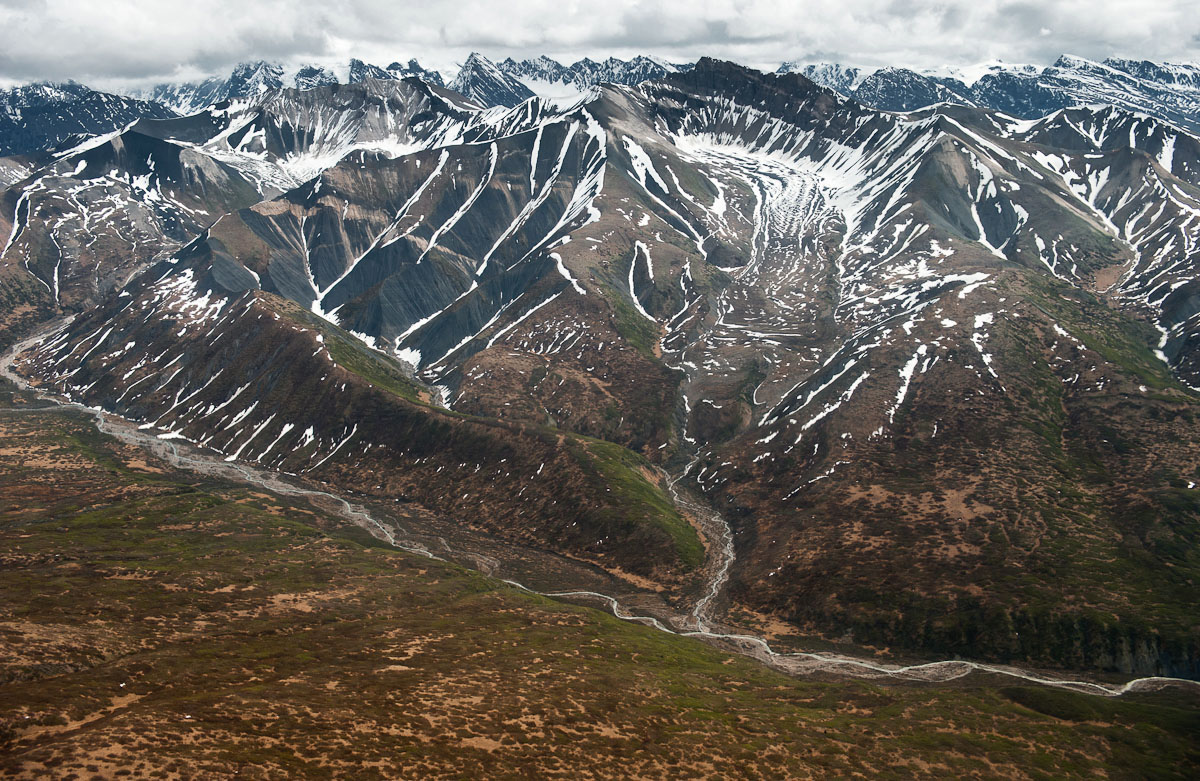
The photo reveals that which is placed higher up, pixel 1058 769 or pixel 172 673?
pixel 1058 769

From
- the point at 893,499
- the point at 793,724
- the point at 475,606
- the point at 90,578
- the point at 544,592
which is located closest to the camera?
the point at 793,724

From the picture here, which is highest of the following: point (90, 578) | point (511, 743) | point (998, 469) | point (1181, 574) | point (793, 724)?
point (998, 469)

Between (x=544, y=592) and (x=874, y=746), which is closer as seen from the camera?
(x=874, y=746)

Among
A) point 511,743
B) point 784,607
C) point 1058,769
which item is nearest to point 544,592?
point 784,607

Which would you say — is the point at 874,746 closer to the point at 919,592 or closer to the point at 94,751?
the point at 919,592

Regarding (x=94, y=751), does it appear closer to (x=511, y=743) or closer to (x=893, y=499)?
(x=511, y=743)

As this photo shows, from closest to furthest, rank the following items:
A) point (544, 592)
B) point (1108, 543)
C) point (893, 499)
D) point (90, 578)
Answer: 1. point (90, 578)
2. point (1108, 543)
3. point (544, 592)
4. point (893, 499)
